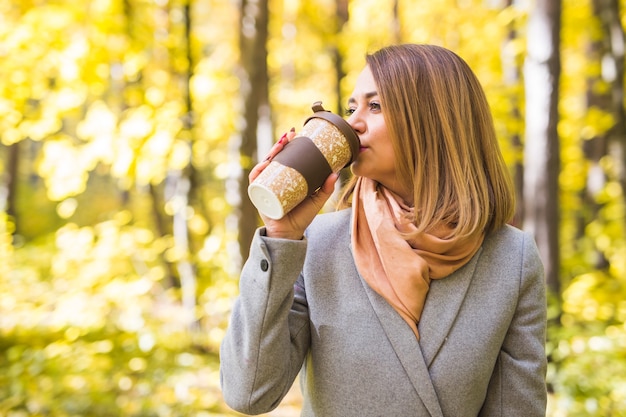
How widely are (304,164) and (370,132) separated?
0.23 meters

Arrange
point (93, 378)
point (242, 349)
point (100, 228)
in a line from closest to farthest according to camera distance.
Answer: point (242, 349)
point (93, 378)
point (100, 228)

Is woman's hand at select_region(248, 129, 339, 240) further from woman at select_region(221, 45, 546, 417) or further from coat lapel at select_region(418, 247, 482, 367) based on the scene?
coat lapel at select_region(418, 247, 482, 367)

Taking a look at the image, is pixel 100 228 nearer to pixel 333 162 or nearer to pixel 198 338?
pixel 198 338

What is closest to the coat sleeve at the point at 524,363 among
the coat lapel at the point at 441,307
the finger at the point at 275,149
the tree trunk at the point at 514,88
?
the coat lapel at the point at 441,307

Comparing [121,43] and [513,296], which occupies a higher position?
[121,43]

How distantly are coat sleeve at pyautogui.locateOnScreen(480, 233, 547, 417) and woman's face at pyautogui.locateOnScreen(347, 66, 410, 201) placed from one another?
0.45 metres

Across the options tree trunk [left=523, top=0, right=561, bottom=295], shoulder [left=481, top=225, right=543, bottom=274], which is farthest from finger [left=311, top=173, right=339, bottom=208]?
tree trunk [left=523, top=0, right=561, bottom=295]

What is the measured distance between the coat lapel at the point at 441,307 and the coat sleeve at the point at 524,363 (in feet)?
0.47

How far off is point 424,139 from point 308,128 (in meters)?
0.32

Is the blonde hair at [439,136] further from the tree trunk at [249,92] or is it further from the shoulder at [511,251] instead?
the tree trunk at [249,92]

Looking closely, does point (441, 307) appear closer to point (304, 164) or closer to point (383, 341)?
point (383, 341)

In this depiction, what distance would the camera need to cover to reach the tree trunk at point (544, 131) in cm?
394

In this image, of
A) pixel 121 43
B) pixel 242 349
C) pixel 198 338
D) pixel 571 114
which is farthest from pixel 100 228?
pixel 571 114

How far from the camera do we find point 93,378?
4.71m
